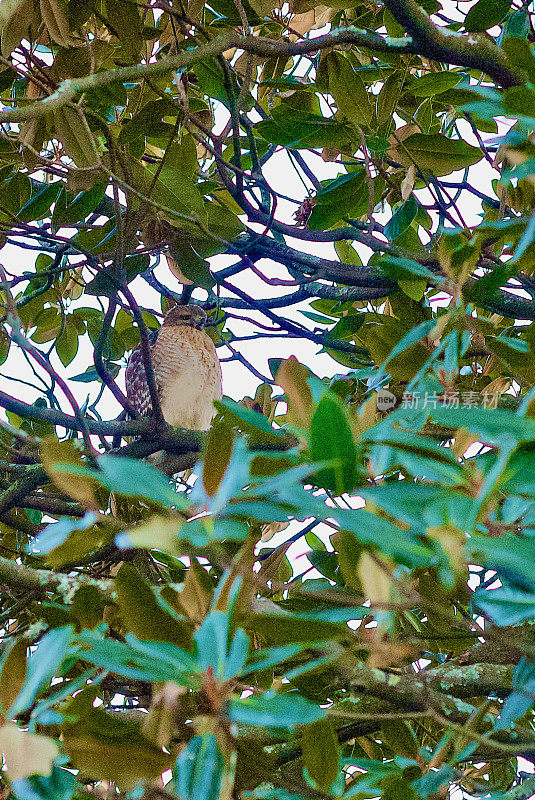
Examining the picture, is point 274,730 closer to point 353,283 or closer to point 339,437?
point 339,437

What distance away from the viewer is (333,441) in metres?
0.54

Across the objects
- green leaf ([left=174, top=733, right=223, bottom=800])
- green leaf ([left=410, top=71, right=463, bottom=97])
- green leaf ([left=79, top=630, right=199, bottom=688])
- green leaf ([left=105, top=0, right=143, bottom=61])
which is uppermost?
green leaf ([left=105, top=0, right=143, bottom=61])

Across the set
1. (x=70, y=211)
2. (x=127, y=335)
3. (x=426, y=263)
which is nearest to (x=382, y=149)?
(x=426, y=263)

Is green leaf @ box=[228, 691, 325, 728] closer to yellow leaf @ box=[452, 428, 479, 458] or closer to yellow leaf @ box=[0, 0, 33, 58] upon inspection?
yellow leaf @ box=[452, 428, 479, 458]

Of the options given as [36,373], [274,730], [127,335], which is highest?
[127,335]

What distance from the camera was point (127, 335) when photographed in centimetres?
250

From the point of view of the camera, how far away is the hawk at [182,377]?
3.48m

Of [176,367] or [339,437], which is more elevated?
[176,367]

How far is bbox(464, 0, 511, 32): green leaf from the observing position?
125cm

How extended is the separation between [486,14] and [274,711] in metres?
1.17

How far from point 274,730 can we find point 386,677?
116mm

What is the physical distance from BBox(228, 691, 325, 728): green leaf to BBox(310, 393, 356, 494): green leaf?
0.15m

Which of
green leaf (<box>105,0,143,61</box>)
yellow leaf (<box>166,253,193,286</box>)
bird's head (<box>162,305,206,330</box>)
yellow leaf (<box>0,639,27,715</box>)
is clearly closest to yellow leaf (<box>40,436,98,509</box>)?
yellow leaf (<box>0,639,27,715</box>)

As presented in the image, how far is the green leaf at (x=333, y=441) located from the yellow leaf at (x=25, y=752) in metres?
0.27
